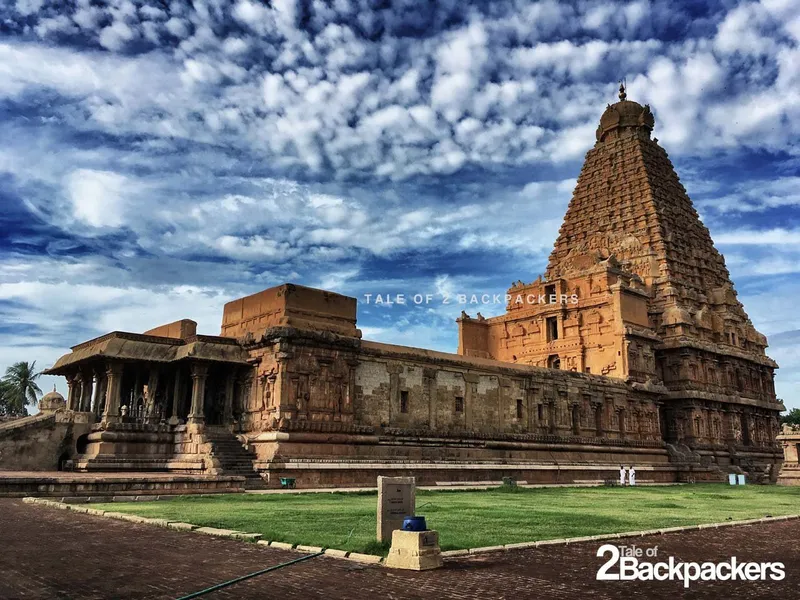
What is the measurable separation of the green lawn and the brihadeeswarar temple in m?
6.42

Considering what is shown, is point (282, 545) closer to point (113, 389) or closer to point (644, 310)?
point (113, 389)

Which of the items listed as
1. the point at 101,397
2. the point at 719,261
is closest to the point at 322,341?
the point at 101,397

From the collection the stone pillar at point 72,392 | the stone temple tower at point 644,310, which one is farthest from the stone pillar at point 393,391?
the stone temple tower at point 644,310

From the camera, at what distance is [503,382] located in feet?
123

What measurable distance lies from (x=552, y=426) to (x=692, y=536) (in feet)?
82.0

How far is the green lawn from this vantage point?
512 inches

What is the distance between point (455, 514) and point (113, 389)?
17860 millimetres

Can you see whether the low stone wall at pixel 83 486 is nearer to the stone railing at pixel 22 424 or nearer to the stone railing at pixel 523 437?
the stone railing at pixel 22 424

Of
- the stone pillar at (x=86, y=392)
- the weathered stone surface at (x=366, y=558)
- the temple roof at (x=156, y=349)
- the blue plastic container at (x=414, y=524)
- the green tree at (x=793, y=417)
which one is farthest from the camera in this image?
the green tree at (x=793, y=417)

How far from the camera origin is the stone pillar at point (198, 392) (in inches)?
1137

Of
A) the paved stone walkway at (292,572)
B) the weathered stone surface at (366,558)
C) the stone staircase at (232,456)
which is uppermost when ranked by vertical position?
the stone staircase at (232,456)

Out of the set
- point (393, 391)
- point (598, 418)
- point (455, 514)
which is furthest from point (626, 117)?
point (455, 514)

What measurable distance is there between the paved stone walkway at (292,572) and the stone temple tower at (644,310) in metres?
35.8

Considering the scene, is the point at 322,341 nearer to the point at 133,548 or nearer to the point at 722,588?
the point at 133,548
